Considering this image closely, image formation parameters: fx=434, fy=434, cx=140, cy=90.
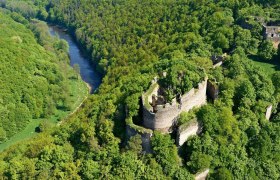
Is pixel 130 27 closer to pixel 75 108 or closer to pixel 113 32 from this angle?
pixel 113 32

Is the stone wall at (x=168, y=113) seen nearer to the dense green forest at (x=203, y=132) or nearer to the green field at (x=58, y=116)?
the dense green forest at (x=203, y=132)

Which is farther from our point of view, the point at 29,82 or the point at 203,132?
the point at 29,82

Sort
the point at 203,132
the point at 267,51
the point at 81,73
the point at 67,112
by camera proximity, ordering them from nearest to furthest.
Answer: the point at 203,132 < the point at 267,51 < the point at 67,112 < the point at 81,73

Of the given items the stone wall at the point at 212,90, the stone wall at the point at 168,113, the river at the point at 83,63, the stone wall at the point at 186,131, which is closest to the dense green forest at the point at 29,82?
the river at the point at 83,63

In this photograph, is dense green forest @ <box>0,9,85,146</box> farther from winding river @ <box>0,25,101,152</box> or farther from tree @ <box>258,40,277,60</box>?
tree @ <box>258,40,277,60</box>

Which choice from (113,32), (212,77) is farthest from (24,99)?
(212,77)

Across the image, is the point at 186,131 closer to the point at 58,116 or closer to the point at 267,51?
the point at 267,51

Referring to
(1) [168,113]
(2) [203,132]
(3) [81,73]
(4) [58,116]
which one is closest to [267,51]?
(2) [203,132]
